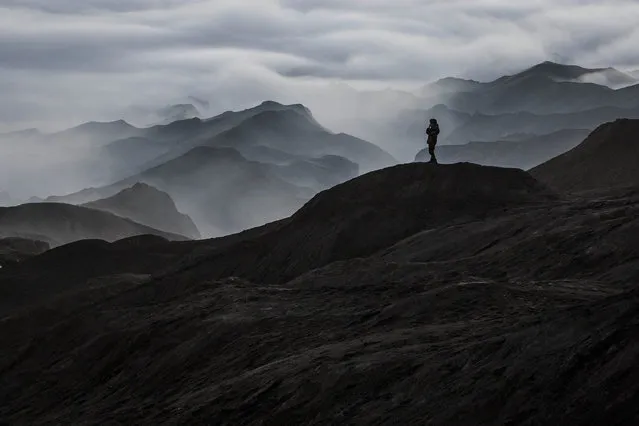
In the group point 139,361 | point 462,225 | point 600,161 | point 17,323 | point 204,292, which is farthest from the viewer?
point 600,161

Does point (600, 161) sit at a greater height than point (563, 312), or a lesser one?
greater

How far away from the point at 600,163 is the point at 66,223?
88.6 m

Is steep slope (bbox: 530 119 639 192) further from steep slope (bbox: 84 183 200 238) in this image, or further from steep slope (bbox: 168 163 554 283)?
steep slope (bbox: 84 183 200 238)

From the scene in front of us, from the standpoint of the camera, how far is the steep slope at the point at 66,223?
12406 cm

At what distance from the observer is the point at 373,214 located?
41375mm

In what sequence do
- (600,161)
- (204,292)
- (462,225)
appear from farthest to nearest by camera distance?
(600,161), (462,225), (204,292)

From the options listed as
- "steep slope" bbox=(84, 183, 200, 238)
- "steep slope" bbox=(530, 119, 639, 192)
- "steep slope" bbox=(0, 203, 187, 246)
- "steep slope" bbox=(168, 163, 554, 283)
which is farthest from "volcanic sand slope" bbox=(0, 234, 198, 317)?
"steep slope" bbox=(84, 183, 200, 238)

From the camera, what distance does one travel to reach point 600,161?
58375mm

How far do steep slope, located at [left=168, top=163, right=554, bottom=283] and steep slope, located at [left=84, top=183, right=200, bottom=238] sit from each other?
390 feet

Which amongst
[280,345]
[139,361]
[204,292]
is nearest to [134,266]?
[204,292]

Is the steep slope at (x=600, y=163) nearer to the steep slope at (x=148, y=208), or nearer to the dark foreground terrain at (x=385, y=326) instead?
the dark foreground terrain at (x=385, y=326)

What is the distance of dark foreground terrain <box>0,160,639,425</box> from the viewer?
11500mm

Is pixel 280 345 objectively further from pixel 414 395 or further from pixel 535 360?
pixel 535 360

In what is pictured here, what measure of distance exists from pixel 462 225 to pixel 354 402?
21.3 metres
